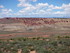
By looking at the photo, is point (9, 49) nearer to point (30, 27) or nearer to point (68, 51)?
point (68, 51)

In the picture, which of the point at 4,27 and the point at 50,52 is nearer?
the point at 50,52

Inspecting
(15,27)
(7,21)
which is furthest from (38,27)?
(7,21)

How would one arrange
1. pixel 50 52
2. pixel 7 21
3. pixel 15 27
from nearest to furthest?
pixel 50 52, pixel 15 27, pixel 7 21

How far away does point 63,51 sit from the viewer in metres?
19.7

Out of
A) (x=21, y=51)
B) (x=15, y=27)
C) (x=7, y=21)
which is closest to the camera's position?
(x=21, y=51)

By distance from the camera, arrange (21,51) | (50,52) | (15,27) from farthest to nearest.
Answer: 1. (15,27)
2. (21,51)
3. (50,52)

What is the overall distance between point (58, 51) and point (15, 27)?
42.3 m

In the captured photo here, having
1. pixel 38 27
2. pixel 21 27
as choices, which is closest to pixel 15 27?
pixel 21 27

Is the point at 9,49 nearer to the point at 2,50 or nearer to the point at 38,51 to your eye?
the point at 2,50

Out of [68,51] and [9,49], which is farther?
[9,49]

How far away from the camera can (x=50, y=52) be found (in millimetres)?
19453

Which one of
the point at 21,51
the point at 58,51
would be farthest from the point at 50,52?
the point at 21,51

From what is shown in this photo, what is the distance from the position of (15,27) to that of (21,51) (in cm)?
4063

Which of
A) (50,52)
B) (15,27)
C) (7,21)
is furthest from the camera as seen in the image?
(7,21)
